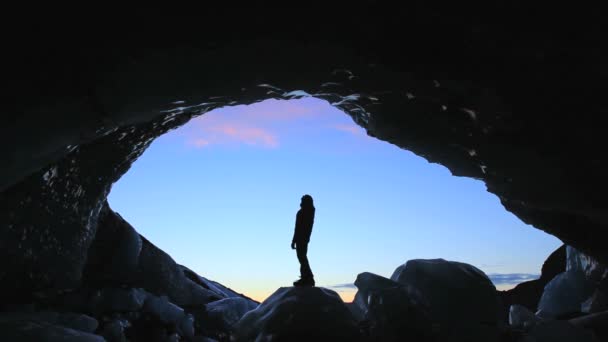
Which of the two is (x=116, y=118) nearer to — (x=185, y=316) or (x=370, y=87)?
(x=370, y=87)

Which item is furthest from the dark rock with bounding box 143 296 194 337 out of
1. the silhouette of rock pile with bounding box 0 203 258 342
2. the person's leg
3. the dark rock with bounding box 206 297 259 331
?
the person's leg

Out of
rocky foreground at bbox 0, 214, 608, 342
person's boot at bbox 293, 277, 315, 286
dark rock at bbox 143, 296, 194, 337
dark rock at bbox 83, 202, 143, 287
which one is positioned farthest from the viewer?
dark rock at bbox 83, 202, 143, 287

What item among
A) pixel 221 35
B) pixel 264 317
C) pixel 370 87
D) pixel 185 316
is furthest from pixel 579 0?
pixel 185 316

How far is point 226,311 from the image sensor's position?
23.3 feet

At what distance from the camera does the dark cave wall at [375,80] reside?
2.69m

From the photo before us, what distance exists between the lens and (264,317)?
4262 millimetres

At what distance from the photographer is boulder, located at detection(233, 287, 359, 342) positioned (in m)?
3.87

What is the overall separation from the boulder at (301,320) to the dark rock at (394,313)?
12.7 inches

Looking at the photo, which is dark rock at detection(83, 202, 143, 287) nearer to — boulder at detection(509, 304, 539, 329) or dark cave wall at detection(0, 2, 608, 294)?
dark cave wall at detection(0, 2, 608, 294)

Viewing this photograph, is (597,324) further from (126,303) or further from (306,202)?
(126,303)

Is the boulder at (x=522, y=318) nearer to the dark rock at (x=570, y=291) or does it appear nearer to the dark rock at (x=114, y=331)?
the dark rock at (x=570, y=291)

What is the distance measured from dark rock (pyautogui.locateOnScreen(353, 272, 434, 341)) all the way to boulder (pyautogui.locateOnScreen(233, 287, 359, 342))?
324 millimetres

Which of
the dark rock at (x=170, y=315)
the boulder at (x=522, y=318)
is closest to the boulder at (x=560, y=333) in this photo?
the boulder at (x=522, y=318)

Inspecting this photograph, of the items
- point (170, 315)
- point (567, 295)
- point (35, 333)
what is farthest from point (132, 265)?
point (567, 295)
